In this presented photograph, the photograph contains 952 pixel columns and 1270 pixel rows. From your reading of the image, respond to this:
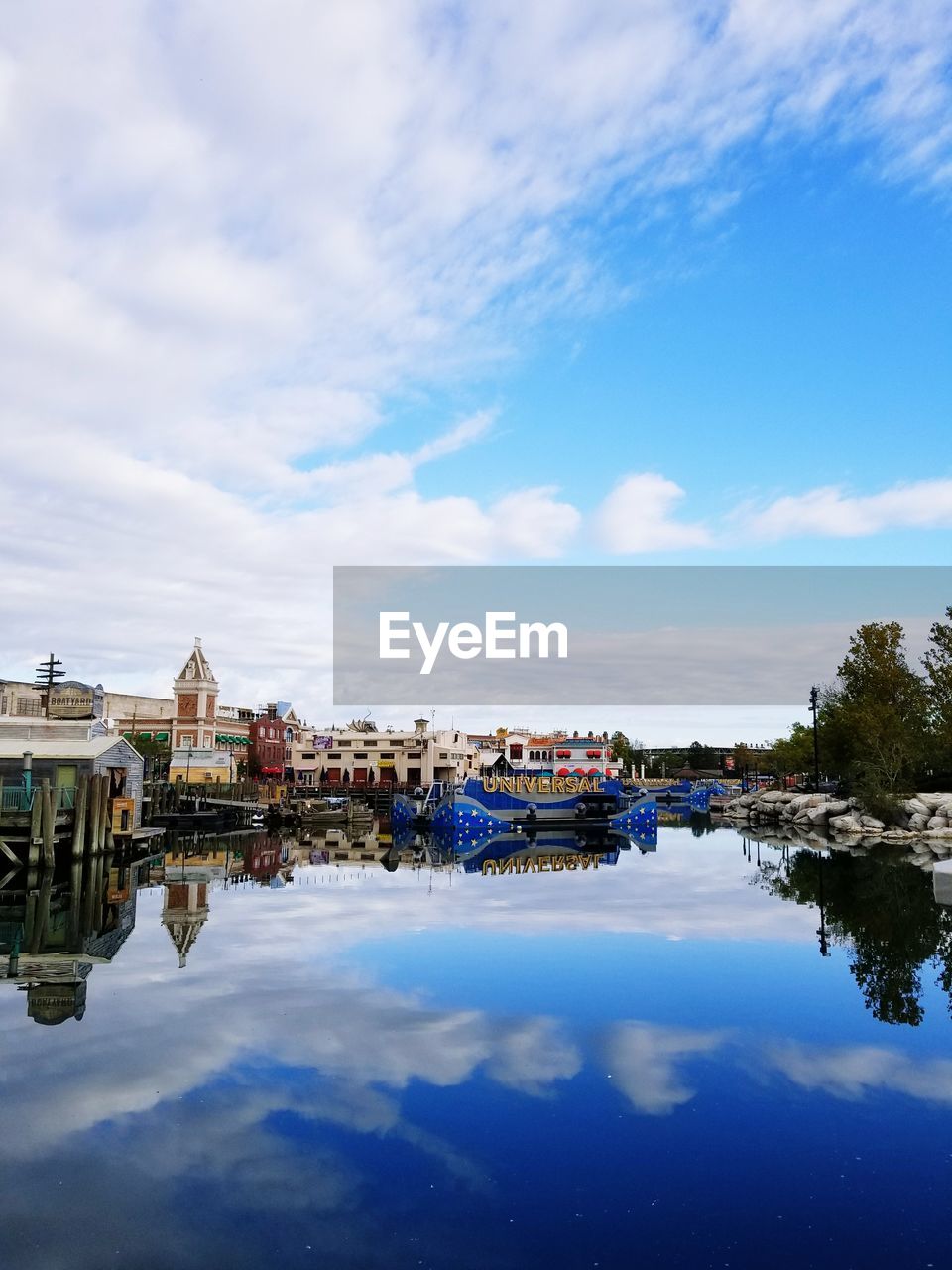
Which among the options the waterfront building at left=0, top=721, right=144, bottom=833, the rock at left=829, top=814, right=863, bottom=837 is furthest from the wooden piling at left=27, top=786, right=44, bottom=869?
the rock at left=829, top=814, right=863, bottom=837

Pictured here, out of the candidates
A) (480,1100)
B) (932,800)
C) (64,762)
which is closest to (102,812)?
(64,762)

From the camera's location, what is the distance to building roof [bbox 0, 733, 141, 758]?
37438 mm

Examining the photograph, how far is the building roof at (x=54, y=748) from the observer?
37438 mm

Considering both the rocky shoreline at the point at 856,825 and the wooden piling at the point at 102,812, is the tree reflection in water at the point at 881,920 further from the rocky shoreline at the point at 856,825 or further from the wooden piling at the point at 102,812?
the wooden piling at the point at 102,812

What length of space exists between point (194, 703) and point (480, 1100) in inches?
3505

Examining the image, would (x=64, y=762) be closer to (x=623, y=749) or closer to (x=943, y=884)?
(x=943, y=884)

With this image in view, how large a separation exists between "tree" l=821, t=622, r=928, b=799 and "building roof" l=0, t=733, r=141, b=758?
45.6 m

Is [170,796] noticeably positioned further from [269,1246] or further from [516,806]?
[269,1246]

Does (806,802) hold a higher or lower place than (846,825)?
higher

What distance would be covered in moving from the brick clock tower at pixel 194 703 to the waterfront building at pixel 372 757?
20738mm

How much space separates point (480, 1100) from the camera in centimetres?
1090

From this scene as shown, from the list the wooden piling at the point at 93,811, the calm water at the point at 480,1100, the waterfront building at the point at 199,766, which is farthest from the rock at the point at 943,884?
the waterfront building at the point at 199,766

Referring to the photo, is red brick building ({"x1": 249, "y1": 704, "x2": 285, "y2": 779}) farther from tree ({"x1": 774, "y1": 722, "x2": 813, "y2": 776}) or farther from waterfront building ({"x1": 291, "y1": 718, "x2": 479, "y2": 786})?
tree ({"x1": 774, "y1": 722, "x2": 813, "y2": 776})

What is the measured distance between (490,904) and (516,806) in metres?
33.6
